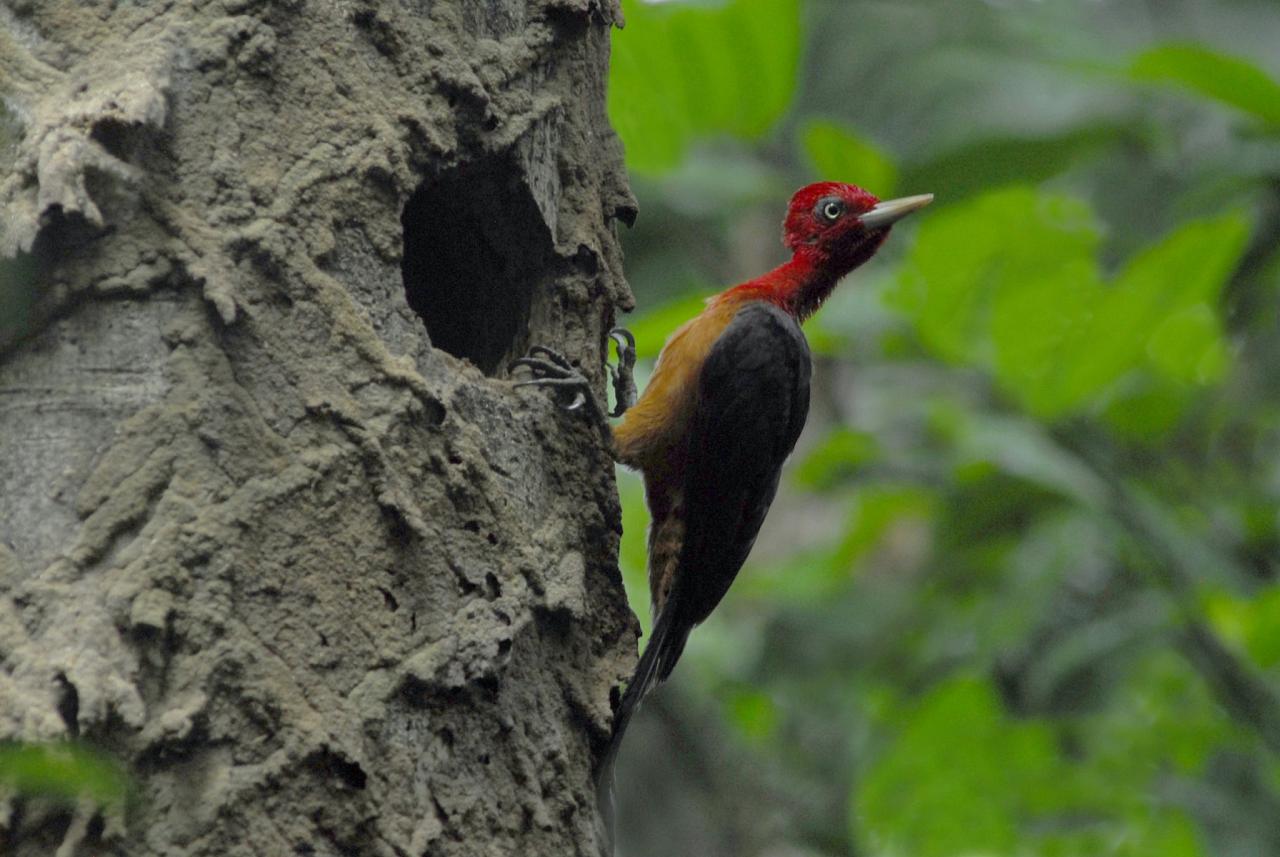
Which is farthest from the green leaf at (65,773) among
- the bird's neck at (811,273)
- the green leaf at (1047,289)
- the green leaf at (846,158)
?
the bird's neck at (811,273)

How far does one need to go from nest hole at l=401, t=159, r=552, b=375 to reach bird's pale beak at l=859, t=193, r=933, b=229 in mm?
1708

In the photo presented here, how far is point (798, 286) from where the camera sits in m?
4.63

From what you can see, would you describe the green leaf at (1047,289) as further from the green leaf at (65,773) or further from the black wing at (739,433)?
the green leaf at (65,773)

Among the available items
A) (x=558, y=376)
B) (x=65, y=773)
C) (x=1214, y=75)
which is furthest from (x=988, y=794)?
(x=65, y=773)

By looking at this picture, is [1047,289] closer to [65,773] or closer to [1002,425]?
[1002,425]

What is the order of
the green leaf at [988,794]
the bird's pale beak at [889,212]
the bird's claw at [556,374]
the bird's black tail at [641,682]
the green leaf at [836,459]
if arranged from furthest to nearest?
the green leaf at [988,794] < the green leaf at [836,459] < the bird's pale beak at [889,212] < the bird's claw at [556,374] < the bird's black tail at [641,682]

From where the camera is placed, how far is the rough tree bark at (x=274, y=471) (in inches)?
84.2

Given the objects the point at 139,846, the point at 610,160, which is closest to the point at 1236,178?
the point at 610,160

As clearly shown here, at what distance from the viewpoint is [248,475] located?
91.4 inches

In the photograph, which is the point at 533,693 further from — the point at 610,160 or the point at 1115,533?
the point at 1115,533

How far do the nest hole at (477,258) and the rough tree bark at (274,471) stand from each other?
0.38 ft

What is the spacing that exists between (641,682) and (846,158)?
6.31ft

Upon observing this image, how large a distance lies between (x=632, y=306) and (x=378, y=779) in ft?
4.29

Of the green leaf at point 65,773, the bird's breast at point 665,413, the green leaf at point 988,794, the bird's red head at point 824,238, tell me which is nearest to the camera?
the green leaf at point 65,773
